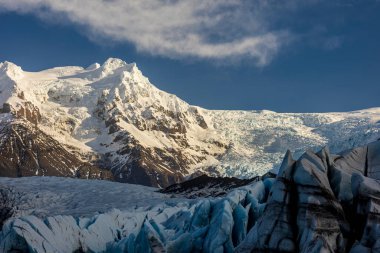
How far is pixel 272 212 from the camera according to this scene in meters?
21.5

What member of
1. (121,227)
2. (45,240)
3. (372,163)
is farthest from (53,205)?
(372,163)

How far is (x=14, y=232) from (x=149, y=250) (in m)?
8.24

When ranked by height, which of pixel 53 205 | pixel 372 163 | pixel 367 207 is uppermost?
pixel 372 163

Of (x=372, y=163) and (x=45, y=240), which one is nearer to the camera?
(x=372, y=163)

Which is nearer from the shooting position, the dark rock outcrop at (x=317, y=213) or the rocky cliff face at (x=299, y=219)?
the dark rock outcrop at (x=317, y=213)

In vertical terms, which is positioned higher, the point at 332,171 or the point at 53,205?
the point at 332,171

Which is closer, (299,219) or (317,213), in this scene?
(317,213)

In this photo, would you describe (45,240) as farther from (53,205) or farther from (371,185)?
(53,205)

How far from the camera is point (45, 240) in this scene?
116ft

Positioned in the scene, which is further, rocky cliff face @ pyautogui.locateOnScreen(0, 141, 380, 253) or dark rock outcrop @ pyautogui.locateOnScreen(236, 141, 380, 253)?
rocky cliff face @ pyautogui.locateOnScreen(0, 141, 380, 253)

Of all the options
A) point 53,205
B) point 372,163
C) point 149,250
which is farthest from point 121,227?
point 53,205

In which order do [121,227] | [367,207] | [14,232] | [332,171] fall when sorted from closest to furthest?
[367,207], [332,171], [14,232], [121,227]

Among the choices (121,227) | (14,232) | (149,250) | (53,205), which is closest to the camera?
(149,250)

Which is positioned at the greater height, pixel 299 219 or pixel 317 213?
pixel 317 213
